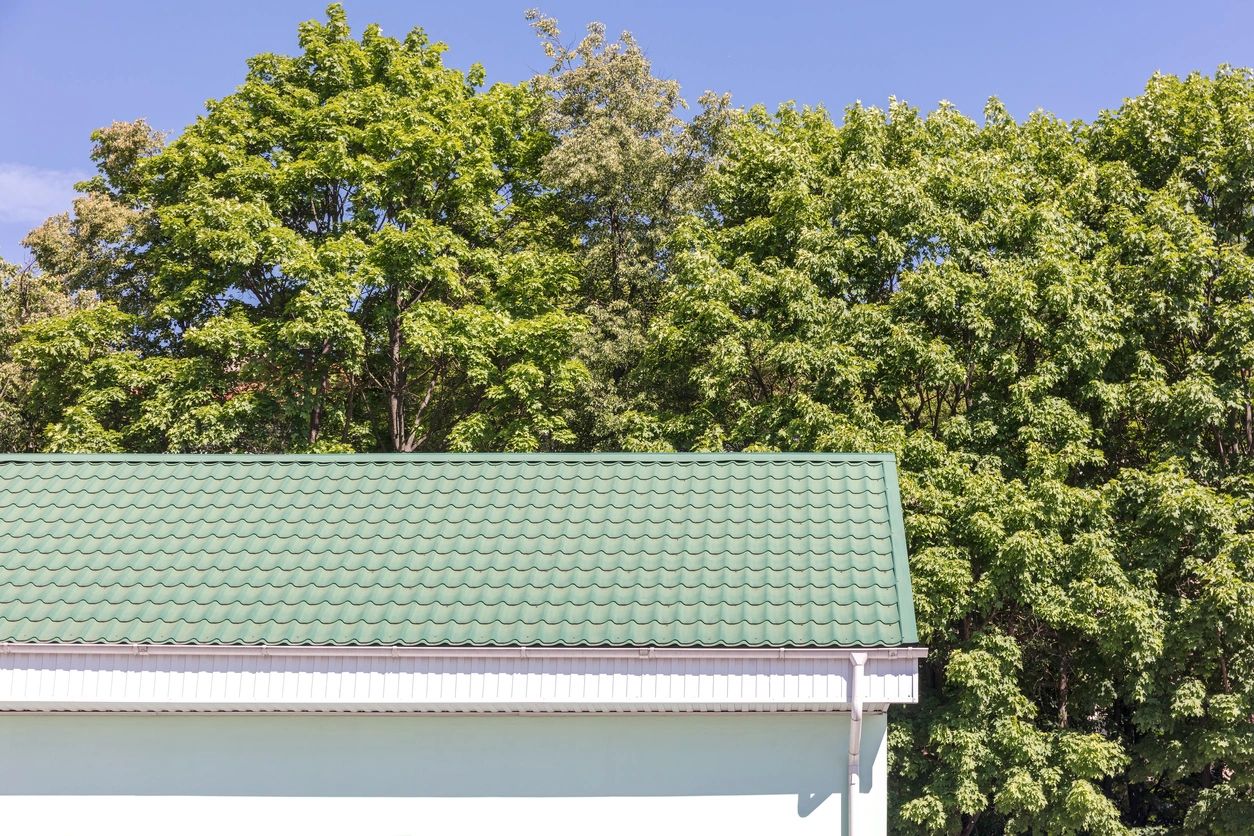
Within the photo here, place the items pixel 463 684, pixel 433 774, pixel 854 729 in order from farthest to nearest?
pixel 433 774 → pixel 463 684 → pixel 854 729

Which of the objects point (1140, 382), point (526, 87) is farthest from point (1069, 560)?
point (526, 87)

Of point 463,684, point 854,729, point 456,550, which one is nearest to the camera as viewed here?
point 854,729

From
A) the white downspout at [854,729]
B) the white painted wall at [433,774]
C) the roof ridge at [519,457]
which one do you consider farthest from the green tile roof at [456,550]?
the white painted wall at [433,774]

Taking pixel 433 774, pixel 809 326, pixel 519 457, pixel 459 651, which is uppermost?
pixel 809 326

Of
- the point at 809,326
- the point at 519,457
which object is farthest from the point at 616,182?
the point at 519,457

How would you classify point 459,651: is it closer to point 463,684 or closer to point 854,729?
point 463,684

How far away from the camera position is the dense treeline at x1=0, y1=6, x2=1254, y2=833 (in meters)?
16.9

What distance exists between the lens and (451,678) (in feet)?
24.7

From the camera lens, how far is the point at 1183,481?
17000 millimetres

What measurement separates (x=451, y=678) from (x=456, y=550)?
1432 millimetres

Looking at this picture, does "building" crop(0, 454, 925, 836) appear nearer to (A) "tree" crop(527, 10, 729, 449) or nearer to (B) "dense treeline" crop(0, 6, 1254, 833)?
(B) "dense treeline" crop(0, 6, 1254, 833)

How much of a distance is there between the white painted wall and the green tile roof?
27.8 inches

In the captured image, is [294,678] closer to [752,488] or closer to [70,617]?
[70,617]

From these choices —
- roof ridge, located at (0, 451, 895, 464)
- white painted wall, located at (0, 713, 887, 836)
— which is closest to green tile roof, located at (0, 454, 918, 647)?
roof ridge, located at (0, 451, 895, 464)
